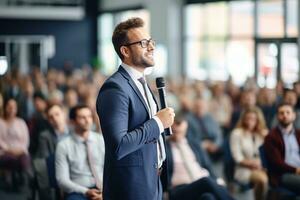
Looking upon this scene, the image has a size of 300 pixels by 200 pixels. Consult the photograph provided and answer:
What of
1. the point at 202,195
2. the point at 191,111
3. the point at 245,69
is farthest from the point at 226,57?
the point at 202,195

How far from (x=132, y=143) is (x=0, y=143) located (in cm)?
460

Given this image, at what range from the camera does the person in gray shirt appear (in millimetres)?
4211

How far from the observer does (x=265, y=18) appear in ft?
44.4

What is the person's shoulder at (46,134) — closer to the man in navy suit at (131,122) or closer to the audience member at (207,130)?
the audience member at (207,130)

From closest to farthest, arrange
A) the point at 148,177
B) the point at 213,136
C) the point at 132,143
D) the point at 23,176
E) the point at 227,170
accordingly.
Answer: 1. the point at 132,143
2. the point at 148,177
3. the point at 227,170
4. the point at 23,176
5. the point at 213,136

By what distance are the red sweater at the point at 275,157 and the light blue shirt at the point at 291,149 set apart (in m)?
0.06

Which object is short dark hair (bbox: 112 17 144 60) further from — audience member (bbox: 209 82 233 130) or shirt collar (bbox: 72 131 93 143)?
audience member (bbox: 209 82 233 130)

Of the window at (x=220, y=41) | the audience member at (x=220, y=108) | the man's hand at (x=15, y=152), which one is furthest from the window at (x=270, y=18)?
the man's hand at (x=15, y=152)

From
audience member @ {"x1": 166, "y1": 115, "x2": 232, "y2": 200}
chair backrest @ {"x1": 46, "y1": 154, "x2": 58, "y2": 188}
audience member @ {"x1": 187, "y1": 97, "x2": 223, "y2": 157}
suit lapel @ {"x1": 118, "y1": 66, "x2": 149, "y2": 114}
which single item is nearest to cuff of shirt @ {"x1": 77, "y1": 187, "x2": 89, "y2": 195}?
chair backrest @ {"x1": 46, "y1": 154, "x2": 58, "y2": 188}

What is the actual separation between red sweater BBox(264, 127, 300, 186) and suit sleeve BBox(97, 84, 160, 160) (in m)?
2.77

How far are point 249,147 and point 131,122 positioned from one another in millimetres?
3772

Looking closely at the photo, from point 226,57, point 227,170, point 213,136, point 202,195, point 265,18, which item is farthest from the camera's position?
point 226,57

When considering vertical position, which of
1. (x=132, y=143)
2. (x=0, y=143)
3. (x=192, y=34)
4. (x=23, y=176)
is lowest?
(x=23, y=176)

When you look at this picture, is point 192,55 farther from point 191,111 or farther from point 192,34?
point 191,111
